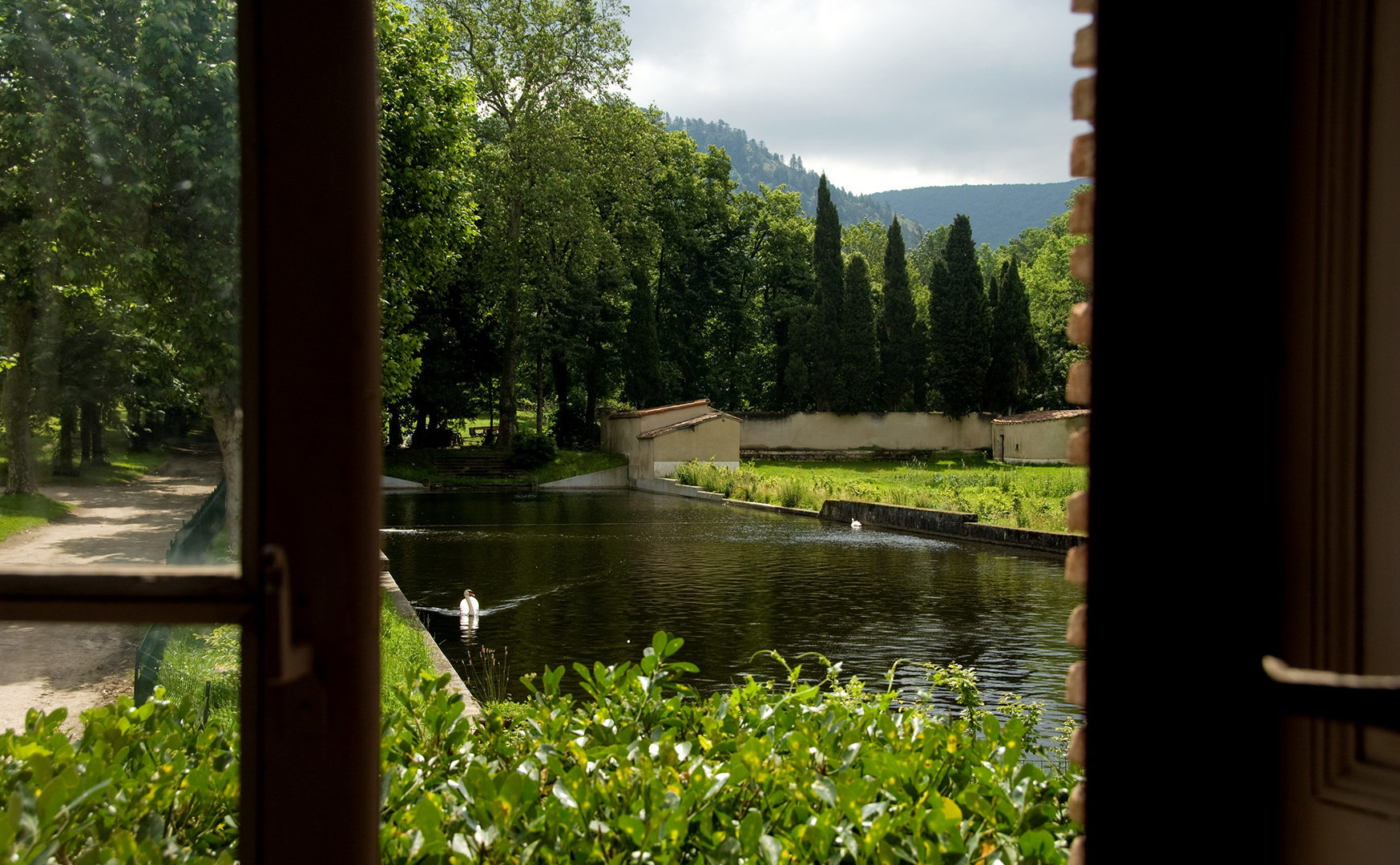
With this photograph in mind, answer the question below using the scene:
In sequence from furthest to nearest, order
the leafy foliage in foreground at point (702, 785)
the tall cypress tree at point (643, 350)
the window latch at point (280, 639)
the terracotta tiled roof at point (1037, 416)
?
the tall cypress tree at point (643, 350) → the terracotta tiled roof at point (1037, 416) → the leafy foliage in foreground at point (702, 785) → the window latch at point (280, 639)

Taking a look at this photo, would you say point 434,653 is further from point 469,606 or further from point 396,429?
point 396,429

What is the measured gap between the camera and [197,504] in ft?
3.40

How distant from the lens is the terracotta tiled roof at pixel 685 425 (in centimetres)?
3178

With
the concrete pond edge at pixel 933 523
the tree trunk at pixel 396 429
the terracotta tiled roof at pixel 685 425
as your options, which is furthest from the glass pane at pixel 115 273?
the tree trunk at pixel 396 429

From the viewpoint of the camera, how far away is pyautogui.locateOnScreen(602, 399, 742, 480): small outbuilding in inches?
1251

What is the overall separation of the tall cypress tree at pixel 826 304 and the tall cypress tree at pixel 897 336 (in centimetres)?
227

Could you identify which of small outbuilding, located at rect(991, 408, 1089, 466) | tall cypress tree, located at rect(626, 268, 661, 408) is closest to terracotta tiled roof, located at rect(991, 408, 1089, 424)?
small outbuilding, located at rect(991, 408, 1089, 466)

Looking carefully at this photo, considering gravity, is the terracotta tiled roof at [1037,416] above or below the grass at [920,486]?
above

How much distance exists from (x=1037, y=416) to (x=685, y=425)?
39.0 feet

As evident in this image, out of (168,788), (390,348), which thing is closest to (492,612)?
(390,348)

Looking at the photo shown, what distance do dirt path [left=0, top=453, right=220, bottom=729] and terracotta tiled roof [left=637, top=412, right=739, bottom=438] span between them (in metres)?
30.5

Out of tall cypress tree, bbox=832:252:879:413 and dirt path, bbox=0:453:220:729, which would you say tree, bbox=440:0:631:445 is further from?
dirt path, bbox=0:453:220:729

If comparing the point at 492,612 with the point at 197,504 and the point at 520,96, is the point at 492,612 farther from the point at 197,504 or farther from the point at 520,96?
the point at 520,96

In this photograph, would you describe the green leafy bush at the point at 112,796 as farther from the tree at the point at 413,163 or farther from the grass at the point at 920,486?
the grass at the point at 920,486
